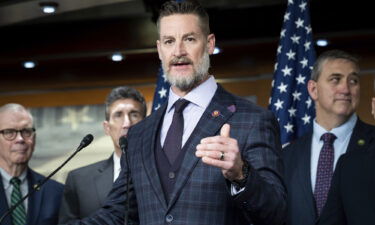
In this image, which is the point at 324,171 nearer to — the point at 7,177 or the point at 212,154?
the point at 7,177

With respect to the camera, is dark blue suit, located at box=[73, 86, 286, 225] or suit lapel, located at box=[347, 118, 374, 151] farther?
suit lapel, located at box=[347, 118, 374, 151]

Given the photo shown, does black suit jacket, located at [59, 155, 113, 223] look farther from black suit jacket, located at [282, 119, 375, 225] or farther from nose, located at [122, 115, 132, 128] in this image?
black suit jacket, located at [282, 119, 375, 225]

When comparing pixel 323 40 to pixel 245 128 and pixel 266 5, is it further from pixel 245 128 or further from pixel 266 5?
pixel 245 128

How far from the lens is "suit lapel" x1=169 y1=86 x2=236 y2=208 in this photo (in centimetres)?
258

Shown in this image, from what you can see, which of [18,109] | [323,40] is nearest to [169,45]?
[18,109]

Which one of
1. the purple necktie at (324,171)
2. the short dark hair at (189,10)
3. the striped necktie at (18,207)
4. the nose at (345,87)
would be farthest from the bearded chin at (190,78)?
the striped necktie at (18,207)

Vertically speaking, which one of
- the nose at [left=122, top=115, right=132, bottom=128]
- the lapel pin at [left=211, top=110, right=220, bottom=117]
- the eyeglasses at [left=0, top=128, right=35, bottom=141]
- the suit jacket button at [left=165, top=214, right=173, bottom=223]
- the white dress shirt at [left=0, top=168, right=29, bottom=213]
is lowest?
the suit jacket button at [left=165, top=214, right=173, bottom=223]

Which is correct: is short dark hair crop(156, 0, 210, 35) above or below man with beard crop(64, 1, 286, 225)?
above

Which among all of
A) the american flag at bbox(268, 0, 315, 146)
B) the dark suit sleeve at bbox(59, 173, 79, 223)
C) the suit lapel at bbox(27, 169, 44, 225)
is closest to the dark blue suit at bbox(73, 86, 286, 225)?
the dark suit sleeve at bbox(59, 173, 79, 223)

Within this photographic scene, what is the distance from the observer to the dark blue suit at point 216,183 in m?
2.38

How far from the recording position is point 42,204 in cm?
453

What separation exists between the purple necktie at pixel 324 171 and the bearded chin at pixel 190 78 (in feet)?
4.59

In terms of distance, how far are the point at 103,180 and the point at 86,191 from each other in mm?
118

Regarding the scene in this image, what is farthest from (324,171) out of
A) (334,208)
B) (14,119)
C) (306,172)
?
(14,119)
